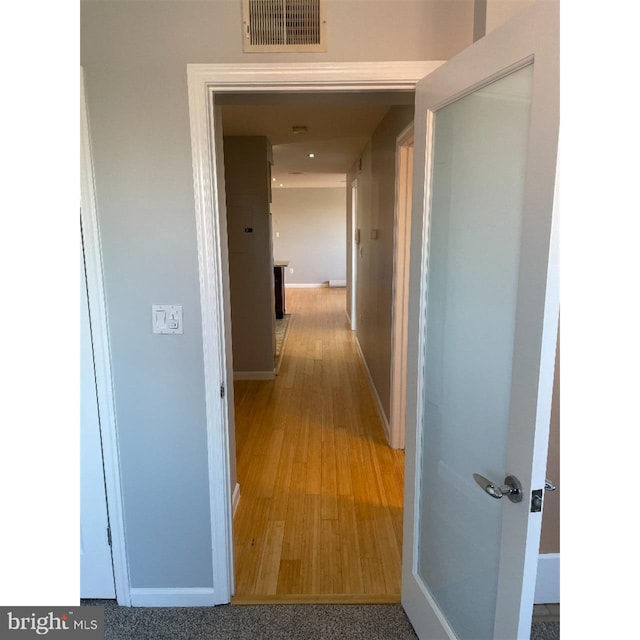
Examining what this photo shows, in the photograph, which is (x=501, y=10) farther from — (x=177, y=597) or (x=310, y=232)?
(x=310, y=232)

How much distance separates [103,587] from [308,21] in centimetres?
238

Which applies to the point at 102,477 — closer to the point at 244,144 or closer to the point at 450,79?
the point at 450,79

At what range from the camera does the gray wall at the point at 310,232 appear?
10.6 metres

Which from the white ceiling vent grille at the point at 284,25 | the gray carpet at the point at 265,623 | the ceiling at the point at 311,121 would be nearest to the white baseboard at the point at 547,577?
the gray carpet at the point at 265,623

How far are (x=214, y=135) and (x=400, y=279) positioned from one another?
1.70 m

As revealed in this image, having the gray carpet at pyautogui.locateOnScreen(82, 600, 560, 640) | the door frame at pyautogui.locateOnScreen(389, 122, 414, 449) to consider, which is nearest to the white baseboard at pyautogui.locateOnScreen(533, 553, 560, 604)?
the gray carpet at pyautogui.locateOnScreen(82, 600, 560, 640)

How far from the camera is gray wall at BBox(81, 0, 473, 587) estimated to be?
1.46 meters

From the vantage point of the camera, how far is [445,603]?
1.52m

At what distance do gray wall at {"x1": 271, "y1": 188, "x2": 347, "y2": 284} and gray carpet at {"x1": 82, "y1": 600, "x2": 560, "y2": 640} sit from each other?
930cm

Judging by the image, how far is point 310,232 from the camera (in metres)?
10.8

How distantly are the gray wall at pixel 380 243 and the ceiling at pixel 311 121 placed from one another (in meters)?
0.19

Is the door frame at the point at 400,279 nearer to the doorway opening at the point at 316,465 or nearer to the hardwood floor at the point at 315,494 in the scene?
the doorway opening at the point at 316,465

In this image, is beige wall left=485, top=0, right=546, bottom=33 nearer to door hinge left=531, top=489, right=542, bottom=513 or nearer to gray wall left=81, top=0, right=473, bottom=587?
gray wall left=81, top=0, right=473, bottom=587
